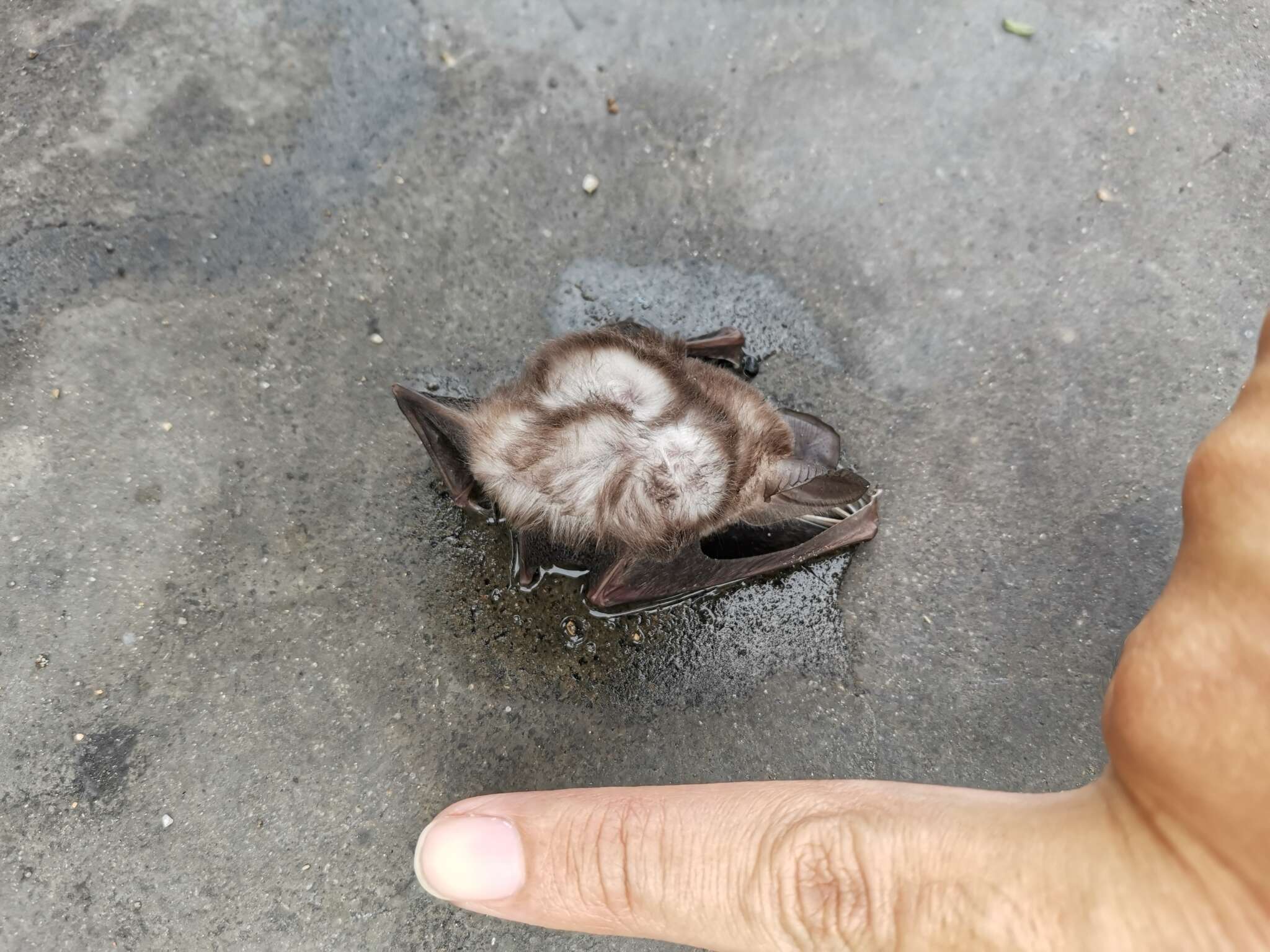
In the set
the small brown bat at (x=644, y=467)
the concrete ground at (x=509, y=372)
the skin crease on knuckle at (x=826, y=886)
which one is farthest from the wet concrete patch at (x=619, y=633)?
the skin crease on knuckle at (x=826, y=886)

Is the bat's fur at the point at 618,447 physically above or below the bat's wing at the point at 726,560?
above

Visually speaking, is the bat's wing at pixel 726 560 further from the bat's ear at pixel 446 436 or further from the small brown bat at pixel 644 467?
the bat's ear at pixel 446 436

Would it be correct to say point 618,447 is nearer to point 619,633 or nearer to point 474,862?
point 619,633

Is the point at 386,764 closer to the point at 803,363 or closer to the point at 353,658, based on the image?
the point at 353,658

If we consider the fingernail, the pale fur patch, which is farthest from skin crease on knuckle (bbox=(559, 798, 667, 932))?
the pale fur patch

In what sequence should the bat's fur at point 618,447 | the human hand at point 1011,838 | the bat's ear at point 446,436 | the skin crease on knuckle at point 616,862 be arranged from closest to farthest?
the human hand at point 1011,838
the skin crease on knuckle at point 616,862
the bat's fur at point 618,447
the bat's ear at point 446,436

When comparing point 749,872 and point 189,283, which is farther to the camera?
point 189,283

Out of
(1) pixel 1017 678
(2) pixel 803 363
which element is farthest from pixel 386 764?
(1) pixel 1017 678
